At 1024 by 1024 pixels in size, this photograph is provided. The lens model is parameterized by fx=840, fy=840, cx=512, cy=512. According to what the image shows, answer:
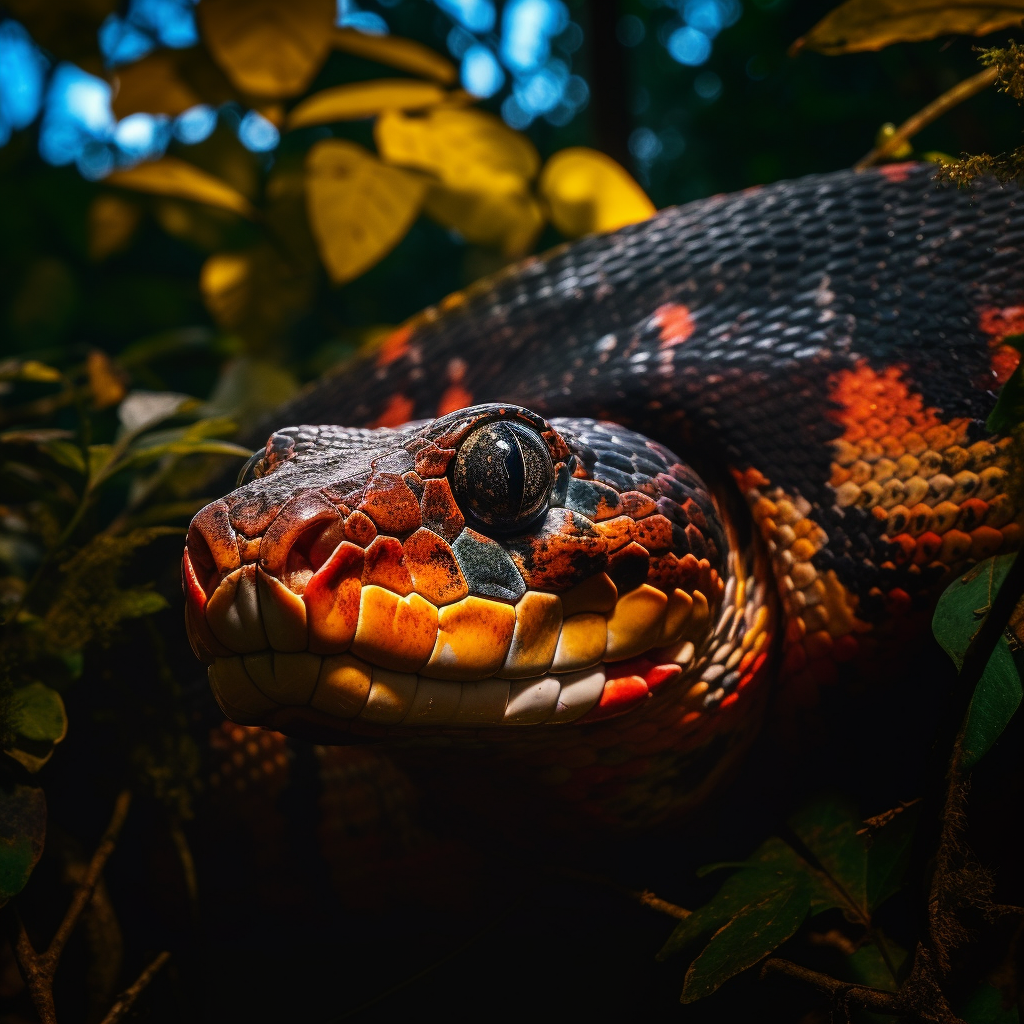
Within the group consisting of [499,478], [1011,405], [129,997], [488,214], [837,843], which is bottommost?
[129,997]

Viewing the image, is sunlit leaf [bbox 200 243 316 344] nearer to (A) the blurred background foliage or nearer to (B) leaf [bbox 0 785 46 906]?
(A) the blurred background foliage

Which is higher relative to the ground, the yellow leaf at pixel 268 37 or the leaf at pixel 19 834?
the yellow leaf at pixel 268 37

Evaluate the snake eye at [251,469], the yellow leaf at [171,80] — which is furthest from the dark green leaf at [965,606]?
the yellow leaf at [171,80]

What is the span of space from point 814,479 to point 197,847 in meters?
1.25

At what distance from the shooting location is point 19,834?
103 cm

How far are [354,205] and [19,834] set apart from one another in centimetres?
149

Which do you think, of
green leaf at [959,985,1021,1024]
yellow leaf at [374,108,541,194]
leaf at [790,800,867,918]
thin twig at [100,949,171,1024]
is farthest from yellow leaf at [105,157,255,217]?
green leaf at [959,985,1021,1024]

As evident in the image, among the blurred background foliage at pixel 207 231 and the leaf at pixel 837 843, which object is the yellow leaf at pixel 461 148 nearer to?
the blurred background foliage at pixel 207 231

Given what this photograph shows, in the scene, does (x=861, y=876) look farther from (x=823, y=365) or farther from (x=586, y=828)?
(x=823, y=365)

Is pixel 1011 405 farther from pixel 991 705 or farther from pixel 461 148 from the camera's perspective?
pixel 461 148

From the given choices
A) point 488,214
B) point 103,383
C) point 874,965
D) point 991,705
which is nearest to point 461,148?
point 488,214

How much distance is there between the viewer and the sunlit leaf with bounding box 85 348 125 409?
7.20 feet

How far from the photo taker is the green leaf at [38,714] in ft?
3.68

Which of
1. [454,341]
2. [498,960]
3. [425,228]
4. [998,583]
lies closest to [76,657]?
[498,960]
